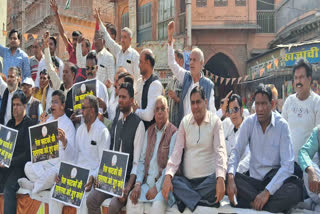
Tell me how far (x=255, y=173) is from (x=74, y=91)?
9.87 feet

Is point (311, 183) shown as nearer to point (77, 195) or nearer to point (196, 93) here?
Answer: point (196, 93)

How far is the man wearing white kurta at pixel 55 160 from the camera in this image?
534cm

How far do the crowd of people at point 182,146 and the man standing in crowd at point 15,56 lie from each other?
6.63 ft

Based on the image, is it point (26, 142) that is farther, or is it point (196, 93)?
point (26, 142)

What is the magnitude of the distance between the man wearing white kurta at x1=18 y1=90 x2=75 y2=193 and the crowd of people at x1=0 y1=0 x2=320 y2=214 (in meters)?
0.01

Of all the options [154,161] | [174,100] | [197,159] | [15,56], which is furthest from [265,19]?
[197,159]

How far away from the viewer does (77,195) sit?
16.3ft

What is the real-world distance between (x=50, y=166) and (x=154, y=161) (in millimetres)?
1671

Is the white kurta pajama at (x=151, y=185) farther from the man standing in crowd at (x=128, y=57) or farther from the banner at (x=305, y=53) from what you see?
the banner at (x=305, y=53)

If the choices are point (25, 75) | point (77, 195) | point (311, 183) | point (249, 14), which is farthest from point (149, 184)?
point (249, 14)

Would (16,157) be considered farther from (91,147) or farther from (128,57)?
(128,57)

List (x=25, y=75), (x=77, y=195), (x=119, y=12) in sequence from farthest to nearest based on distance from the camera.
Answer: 1. (x=119, y=12)
2. (x=25, y=75)
3. (x=77, y=195)

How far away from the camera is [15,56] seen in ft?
25.9

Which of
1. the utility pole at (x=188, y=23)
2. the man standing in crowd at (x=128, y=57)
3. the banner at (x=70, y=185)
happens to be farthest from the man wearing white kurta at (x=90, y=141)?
the utility pole at (x=188, y=23)
